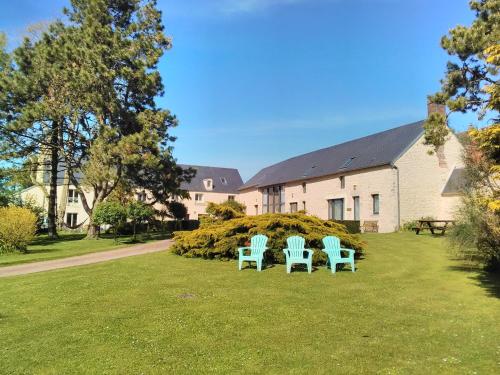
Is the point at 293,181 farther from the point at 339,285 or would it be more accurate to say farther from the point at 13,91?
the point at 339,285

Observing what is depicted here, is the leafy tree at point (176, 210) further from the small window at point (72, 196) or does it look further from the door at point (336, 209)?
the small window at point (72, 196)

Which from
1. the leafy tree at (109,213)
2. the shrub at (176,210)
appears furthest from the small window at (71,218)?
the leafy tree at (109,213)

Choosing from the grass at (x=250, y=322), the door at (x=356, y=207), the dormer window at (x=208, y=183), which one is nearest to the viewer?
the grass at (x=250, y=322)

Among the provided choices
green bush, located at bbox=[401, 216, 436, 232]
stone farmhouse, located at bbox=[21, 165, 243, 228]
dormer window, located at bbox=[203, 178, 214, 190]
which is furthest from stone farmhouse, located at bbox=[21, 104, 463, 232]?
dormer window, located at bbox=[203, 178, 214, 190]

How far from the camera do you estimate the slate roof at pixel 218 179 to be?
55938 mm

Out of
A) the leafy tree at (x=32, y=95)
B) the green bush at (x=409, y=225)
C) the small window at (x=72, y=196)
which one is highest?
the leafy tree at (x=32, y=95)

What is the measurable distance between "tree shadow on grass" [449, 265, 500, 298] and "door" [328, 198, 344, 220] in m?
19.3

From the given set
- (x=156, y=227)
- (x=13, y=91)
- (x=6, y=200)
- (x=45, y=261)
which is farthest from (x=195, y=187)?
(x=45, y=261)

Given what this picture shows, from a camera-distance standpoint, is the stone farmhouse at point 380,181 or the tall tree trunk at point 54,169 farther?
the tall tree trunk at point 54,169

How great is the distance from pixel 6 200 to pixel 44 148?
16.1 ft

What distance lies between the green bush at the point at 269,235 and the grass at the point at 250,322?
200 cm

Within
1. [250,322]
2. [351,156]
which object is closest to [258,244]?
[250,322]

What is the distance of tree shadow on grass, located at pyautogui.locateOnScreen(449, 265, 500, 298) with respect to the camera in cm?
903

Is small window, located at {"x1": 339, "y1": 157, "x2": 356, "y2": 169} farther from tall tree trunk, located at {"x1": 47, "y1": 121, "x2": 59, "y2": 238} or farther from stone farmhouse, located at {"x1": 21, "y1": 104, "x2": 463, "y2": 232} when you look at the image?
tall tree trunk, located at {"x1": 47, "y1": 121, "x2": 59, "y2": 238}
